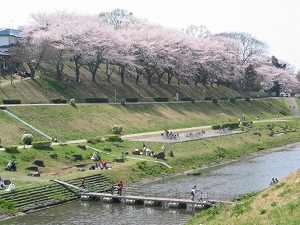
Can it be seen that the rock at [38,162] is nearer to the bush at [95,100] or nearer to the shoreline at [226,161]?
the shoreline at [226,161]

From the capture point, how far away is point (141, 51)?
109312 millimetres

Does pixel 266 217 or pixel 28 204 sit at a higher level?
pixel 266 217

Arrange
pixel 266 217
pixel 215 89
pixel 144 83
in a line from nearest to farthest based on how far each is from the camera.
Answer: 1. pixel 266 217
2. pixel 144 83
3. pixel 215 89

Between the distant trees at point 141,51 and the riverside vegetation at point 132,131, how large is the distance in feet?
42.1

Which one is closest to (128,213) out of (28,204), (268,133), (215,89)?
(28,204)

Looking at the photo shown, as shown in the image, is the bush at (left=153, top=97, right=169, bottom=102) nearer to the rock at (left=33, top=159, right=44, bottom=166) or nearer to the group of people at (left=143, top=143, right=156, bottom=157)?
the group of people at (left=143, top=143, right=156, bottom=157)

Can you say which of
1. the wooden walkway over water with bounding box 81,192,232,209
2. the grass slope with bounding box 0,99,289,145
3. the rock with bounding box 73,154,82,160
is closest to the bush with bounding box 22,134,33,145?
the grass slope with bounding box 0,99,289,145

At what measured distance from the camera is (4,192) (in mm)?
41906

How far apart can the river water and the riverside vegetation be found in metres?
2.98

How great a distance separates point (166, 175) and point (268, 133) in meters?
42.0

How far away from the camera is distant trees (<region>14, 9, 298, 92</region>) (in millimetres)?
93562

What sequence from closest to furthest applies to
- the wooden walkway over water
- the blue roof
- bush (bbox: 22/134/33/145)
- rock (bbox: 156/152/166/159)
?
the wooden walkway over water → bush (bbox: 22/134/33/145) → rock (bbox: 156/152/166/159) → the blue roof

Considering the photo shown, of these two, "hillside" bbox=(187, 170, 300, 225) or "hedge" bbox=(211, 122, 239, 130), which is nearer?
"hillside" bbox=(187, 170, 300, 225)

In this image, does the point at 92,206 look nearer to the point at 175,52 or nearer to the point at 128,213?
the point at 128,213
